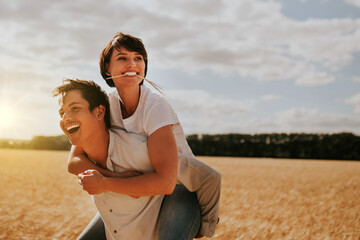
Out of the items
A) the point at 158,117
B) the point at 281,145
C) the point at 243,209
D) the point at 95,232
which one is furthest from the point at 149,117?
the point at 281,145

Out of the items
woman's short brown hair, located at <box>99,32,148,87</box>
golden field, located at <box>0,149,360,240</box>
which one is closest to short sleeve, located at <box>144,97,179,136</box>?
woman's short brown hair, located at <box>99,32,148,87</box>

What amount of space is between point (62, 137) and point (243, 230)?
37470 millimetres

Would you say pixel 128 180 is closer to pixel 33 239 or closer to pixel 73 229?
pixel 33 239

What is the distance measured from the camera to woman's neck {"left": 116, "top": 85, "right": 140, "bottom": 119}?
252 centimetres

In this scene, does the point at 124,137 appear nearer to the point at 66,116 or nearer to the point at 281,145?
the point at 66,116

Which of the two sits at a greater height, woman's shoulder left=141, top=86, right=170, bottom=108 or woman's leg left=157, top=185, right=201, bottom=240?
woman's shoulder left=141, top=86, right=170, bottom=108

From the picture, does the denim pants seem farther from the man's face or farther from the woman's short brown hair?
the woman's short brown hair

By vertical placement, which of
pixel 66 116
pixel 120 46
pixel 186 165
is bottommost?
pixel 186 165

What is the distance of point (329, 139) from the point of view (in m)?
28.6

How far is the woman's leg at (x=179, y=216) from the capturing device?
2.26 m

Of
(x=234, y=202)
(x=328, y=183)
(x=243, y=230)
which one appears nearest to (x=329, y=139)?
(x=328, y=183)

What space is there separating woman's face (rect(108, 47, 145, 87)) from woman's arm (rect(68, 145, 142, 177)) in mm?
576

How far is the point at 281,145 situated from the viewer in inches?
1182

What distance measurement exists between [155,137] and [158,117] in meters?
0.13
